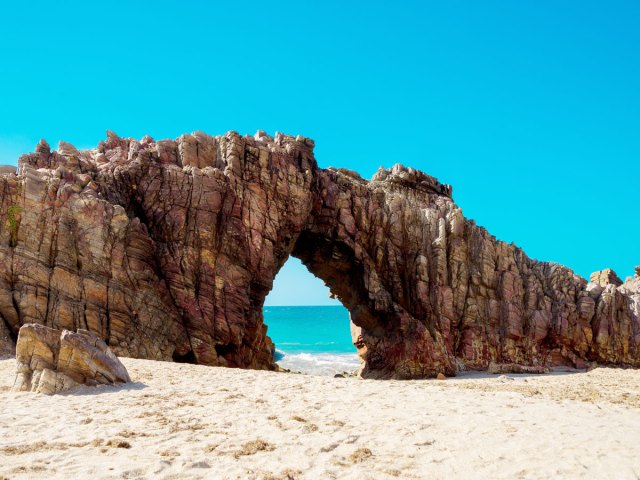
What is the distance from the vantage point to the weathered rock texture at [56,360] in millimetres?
14945

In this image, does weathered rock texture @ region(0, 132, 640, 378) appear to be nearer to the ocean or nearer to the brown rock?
the brown rock

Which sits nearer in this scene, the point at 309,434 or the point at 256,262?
the point at 309,434

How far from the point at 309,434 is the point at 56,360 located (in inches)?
377

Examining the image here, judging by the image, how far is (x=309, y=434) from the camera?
10.7 metres

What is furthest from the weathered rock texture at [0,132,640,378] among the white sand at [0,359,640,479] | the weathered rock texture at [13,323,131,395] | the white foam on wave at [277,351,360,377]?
the white foam on wave at [277,351,360,377]

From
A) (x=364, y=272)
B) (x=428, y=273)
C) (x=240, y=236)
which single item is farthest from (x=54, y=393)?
(x=428, y=273)

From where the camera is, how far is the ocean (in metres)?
73.4

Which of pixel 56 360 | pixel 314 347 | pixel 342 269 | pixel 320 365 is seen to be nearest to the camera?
pixel 56 360

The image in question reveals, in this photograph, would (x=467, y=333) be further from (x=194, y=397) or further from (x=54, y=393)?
(x=54, y=393)

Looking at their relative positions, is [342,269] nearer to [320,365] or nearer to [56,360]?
[56,360]

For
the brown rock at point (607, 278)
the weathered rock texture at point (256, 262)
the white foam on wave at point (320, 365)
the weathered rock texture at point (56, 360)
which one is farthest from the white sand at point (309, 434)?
the white foam on wave at point (320, 365)

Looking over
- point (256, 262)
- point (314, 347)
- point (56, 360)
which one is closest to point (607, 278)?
point (256, 262)

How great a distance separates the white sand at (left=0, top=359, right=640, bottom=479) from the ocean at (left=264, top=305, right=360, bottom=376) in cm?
5205

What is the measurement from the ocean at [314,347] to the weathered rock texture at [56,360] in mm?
51494
